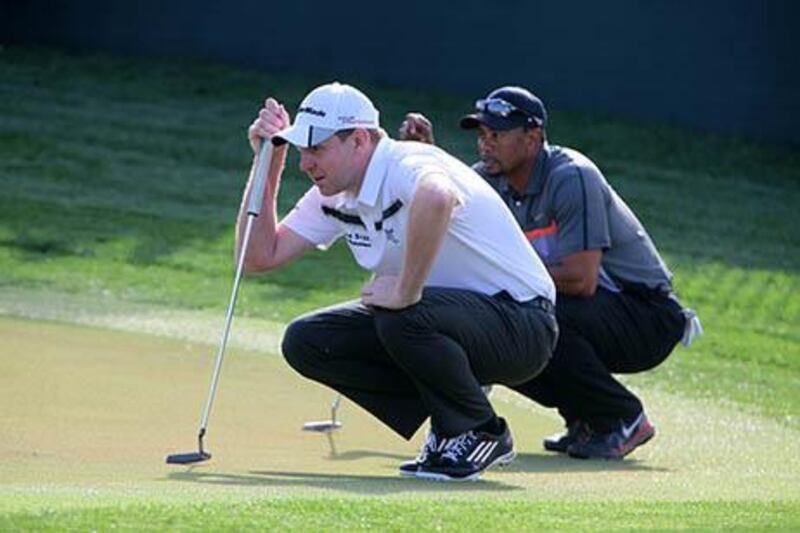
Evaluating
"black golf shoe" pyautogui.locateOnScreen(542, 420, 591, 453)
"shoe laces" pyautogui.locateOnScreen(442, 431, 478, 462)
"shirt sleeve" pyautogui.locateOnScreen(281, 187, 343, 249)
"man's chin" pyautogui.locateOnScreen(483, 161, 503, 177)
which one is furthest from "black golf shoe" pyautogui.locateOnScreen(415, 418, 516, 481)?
"man's chin" pyautogui.locateOnScreen(483, 161, 503, 177)

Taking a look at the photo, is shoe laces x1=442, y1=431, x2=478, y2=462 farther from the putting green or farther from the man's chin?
the man's chin

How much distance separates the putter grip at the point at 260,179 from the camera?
323 inches

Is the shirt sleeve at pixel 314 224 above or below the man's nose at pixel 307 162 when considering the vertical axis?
below

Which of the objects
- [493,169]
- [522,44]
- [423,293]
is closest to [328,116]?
[423,293]

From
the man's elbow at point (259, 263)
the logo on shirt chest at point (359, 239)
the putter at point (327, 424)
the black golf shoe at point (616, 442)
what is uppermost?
the logo on shirt chest at point (359, 239)

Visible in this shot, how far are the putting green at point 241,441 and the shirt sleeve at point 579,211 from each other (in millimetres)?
840

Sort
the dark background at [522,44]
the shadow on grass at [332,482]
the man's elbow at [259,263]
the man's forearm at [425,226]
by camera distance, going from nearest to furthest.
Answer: the shadow on grass at [332,482]
the man's forearm at [425,226]
the man's elbow at [259,263]
the dark background at [522,44]

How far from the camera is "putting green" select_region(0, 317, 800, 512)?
7.11 m

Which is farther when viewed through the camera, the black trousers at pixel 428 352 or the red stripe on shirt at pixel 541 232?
the red stripe on shirt at pixel 541 232

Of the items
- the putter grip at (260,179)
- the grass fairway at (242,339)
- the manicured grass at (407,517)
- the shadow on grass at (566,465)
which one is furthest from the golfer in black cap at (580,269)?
the manicured grass at (407,517)

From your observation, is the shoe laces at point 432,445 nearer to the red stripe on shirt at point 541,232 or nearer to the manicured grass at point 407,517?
the manicured grass at point 407,517

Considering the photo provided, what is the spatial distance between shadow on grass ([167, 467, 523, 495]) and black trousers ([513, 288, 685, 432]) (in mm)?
1284

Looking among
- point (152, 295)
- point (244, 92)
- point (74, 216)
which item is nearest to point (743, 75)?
point (244, 92)

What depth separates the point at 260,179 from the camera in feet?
27.1
